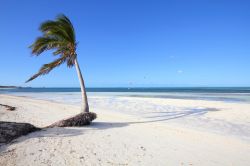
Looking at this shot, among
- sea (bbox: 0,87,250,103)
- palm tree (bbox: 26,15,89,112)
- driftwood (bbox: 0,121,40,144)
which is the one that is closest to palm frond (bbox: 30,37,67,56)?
A: palm tree (bbox: 26,15,89,112)

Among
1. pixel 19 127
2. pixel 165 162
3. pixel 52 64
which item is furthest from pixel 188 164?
pixel 52 64

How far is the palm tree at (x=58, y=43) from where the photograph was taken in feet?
31.9

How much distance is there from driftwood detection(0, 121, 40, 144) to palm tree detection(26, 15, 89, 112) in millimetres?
3404

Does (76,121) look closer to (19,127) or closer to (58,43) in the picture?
Result: (19,127)

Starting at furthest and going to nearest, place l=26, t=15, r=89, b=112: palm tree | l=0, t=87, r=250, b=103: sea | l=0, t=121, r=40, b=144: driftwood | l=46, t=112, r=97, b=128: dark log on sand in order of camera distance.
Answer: l=0, t=87, r=250, b=103: sea
l=26, t=15, r=89, b=112: palm tree
l=46, t=112, r=97, b=128: dark log on sand
l=0, t=121, r=40, b=144: driftwood

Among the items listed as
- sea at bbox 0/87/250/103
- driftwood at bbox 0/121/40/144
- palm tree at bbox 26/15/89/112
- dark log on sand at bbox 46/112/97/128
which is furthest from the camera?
sea at bbox 0/87/250/103

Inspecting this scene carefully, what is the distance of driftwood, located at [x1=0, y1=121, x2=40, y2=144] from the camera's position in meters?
5.83

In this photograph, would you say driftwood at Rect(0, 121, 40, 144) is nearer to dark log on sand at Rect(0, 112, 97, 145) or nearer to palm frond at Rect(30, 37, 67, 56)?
dark log on sand at Rect(0, 112, 97, 145)

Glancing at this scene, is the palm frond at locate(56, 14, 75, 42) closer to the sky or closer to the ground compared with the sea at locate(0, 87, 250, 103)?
closer to the sky

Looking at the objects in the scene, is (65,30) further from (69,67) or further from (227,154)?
(227,154)

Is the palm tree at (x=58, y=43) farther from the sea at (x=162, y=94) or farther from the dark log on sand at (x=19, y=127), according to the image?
the sea at (x=162, y=94)

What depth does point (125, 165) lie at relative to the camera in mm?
4328

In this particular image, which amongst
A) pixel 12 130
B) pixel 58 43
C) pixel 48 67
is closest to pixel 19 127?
pixel 12 130

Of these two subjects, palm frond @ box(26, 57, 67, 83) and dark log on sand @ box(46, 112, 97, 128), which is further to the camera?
palm frond @ box(26, 57, 67, 83)
